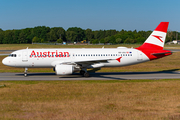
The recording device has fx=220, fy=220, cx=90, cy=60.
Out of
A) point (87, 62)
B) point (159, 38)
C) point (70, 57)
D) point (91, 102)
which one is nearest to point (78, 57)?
point (70, 57)

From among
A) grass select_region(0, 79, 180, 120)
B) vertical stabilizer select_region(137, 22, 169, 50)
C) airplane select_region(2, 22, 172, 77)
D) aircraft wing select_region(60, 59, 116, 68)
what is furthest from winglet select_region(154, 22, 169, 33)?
grass select_region(0, 79, 180, 120)

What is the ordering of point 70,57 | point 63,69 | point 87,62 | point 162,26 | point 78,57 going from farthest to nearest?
1. point 162,26
2. point 78,57
3. point 70,57
4. point 87,62
5. point 63,69

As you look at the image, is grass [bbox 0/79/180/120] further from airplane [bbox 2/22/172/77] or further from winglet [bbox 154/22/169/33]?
winglet [bbox 154/22/169/33]

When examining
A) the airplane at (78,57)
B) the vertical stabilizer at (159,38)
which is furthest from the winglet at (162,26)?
the airplane at (78,57)

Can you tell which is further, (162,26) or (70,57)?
(162,26)

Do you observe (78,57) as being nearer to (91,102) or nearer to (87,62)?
(87,62)

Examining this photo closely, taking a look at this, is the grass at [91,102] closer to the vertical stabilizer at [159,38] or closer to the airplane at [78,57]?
the airplane at [78,57]

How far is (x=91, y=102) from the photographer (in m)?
16.2

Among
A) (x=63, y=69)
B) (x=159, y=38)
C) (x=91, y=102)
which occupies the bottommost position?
(x=91, y=102)

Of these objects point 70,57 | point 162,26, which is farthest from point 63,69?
point 162,26

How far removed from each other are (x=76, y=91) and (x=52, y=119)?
7.58 m

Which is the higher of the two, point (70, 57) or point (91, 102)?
point (70, 57)

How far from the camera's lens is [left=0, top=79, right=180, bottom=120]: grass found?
13.2 m

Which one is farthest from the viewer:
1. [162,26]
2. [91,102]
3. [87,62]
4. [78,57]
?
[162,26]
